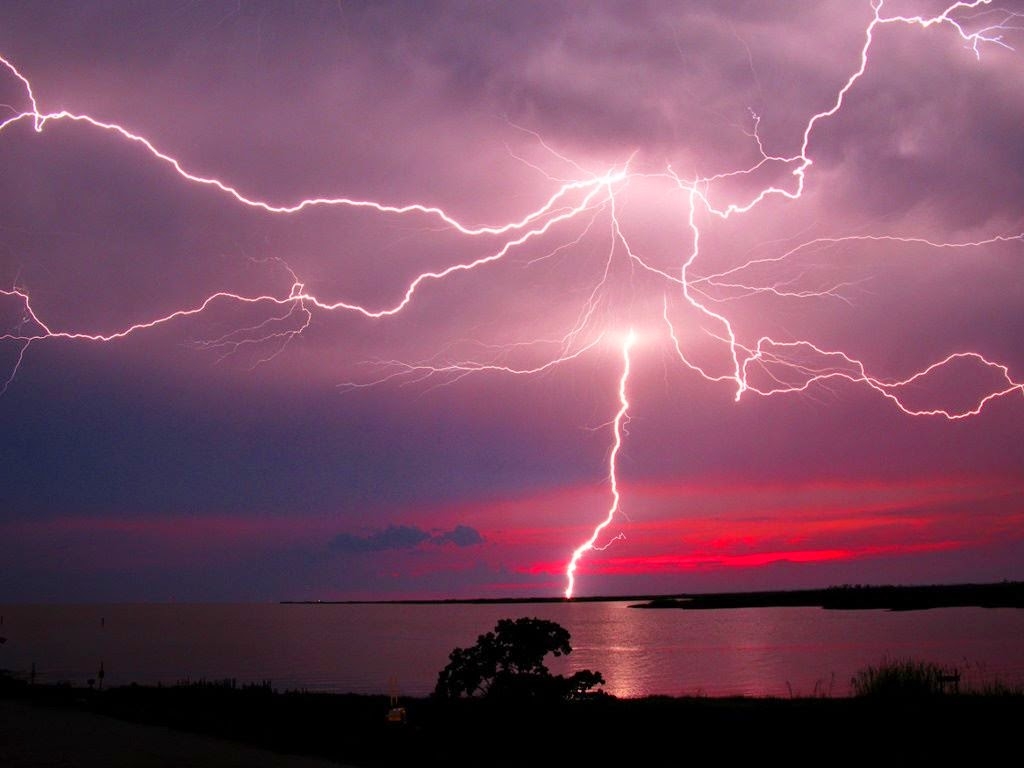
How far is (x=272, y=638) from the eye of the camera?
254 feet

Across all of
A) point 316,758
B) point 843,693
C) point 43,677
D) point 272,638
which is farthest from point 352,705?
point 272,638

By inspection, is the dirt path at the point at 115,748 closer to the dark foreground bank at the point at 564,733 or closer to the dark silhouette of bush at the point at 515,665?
the dark foreground bank at the point at 564,733

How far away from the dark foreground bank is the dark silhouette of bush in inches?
10.2

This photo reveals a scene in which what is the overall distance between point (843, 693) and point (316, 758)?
2001cm

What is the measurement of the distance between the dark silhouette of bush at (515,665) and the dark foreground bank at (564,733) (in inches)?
10.2

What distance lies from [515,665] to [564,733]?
2.51 m

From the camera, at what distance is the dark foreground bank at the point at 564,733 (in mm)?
11922

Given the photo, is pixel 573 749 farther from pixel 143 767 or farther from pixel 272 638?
pixel 272 638

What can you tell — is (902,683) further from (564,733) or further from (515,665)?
(564,733)

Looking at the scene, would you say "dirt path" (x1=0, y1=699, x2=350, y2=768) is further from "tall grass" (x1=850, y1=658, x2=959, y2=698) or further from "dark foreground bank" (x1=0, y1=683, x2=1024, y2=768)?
"tall grass" (x1=850, y1=658, x2=959, y2=698)

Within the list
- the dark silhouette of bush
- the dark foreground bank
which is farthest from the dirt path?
the dark silhouette of bush

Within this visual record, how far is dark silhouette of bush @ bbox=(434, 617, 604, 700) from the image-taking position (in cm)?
1570

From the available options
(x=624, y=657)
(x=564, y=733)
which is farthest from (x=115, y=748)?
(x=624, y=657)

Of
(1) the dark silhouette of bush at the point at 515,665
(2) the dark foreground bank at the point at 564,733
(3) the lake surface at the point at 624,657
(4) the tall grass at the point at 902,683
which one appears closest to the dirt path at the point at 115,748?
(2) the dark foreground bank at the point at 564,733
